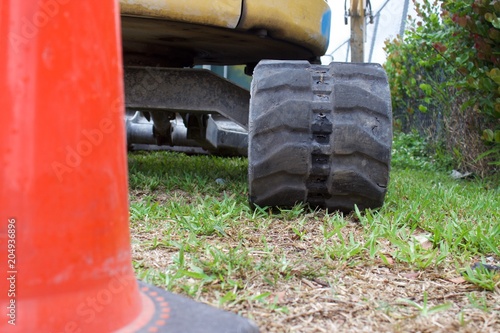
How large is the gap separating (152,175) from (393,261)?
1720 mm

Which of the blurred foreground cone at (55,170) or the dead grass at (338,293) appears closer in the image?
A: the blurred foreground cone at (55,170)

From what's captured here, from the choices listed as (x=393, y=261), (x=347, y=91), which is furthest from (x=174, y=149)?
(x=393, y=261)

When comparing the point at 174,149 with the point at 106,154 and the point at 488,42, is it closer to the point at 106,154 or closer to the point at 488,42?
the point at 488,42

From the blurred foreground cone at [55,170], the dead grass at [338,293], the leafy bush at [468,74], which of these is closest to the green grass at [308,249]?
the dead grass at [338,293]

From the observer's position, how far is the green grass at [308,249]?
122 cm

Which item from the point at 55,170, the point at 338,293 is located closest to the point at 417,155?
the point at 338,293

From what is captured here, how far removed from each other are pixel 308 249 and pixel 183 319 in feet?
2.42

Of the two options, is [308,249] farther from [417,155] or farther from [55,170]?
[417,155]

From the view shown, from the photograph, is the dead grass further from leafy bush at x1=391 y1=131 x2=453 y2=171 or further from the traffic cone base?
leafy bush at x1=391 y1=131 x2=453 y2=171

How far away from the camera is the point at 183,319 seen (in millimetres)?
925

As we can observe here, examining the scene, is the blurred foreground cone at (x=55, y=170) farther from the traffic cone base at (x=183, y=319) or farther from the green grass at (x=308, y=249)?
the green grass at (x=308, y=249)

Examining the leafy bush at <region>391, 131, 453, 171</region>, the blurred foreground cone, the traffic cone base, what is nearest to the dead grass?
the traffic cone base

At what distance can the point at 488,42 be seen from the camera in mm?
3318

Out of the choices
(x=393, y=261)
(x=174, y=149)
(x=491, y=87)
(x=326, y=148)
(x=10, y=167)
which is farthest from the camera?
(x=174, y=149)
